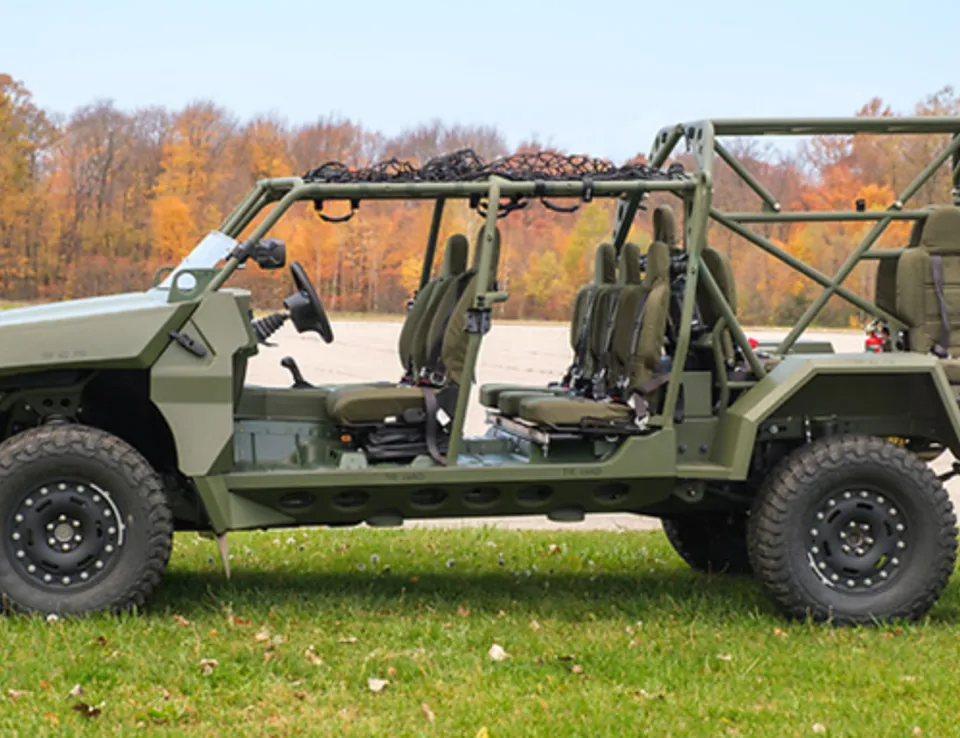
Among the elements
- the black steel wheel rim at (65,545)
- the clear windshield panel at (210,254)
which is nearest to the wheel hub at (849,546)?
the clear windshield panel at (210,254)

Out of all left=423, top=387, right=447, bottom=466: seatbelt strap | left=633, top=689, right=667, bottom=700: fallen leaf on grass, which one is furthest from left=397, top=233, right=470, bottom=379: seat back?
left=633, top=689, right=667, bottom=700: fallen leaf on grass

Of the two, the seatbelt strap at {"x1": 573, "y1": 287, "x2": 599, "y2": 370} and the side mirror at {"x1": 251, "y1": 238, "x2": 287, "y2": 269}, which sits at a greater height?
the side mirror at {"x1": 251, "y1": 238, "x2": 287, "y2": 269}

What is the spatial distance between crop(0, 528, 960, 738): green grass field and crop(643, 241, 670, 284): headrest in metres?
1.56

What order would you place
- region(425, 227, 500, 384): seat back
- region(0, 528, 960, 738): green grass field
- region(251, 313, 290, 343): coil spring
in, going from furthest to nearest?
region(425, 227, 500, 384): seat back → region(251, 313, 290, 343): coil spring → region(0, 528, 960, 738): green grass field

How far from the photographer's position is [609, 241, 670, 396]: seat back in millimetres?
7551

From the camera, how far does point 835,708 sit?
5891 mm

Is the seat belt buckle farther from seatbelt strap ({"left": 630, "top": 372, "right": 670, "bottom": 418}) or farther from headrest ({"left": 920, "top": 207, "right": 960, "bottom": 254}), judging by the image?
headrest ({"left": 920, "top": 207, "right": 960, "bottom": 254})

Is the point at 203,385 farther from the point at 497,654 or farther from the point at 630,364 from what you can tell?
the point at 630,364

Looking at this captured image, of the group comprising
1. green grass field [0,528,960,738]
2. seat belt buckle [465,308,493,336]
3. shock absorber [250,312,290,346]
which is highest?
seat belt buckle [465,308,493,336]

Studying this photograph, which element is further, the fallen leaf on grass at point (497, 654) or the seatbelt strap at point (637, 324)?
the seatbelt strap at point (637, 324)

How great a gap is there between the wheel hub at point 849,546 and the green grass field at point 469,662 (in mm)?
286

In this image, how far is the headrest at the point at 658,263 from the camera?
303 inches

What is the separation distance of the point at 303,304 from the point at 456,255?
3.38 ft

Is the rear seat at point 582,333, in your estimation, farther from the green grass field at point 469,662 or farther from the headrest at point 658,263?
the green grass field at point 469,662
